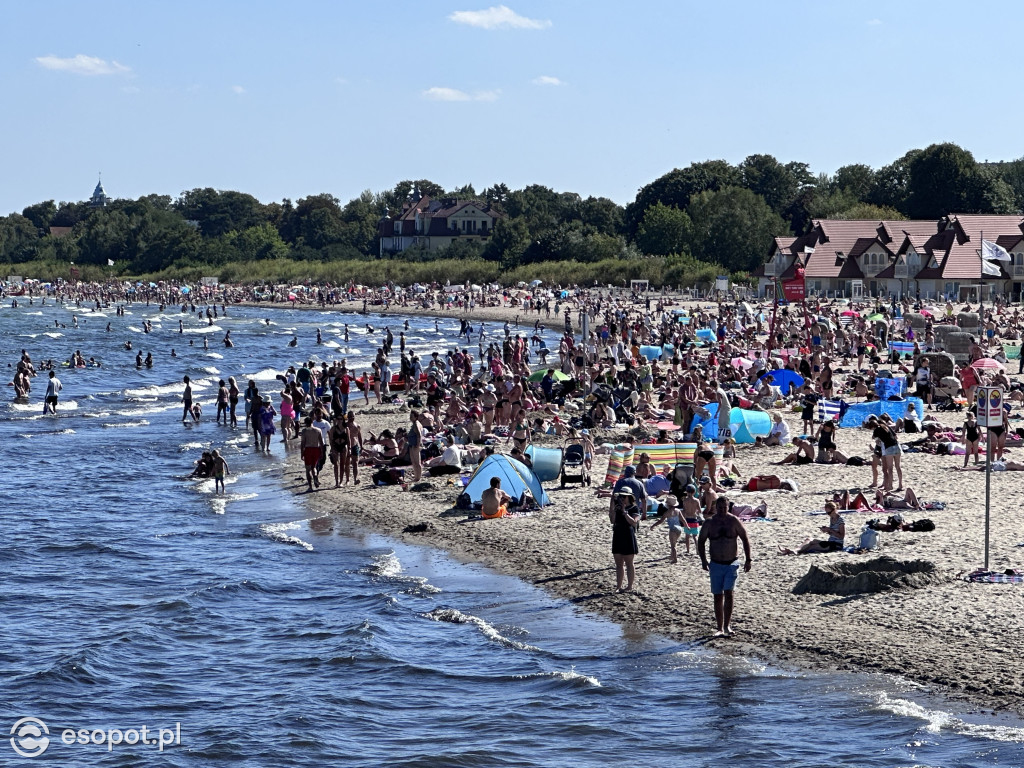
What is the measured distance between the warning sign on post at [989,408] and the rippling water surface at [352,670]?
3.42 m

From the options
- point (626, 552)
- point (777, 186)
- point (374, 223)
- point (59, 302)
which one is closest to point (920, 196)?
point (777, 186)

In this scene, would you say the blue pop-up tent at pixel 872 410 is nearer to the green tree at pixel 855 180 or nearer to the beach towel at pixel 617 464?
the beach towel at pixel 617 464

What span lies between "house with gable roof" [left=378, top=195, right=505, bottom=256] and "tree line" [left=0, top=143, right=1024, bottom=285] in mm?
2591

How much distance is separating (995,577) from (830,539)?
2.14 metres

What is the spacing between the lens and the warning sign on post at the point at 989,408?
12.8m

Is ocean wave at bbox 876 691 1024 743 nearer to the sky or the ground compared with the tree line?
nearer to the ground

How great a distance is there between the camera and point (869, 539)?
46.2 ft

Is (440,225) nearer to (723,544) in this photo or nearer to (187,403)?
(187,403)

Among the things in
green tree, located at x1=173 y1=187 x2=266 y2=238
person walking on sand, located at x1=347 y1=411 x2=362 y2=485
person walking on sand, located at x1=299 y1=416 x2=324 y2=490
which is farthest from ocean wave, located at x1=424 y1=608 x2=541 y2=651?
green tree, located at x1=173 y1=187 x2=266 y2=238

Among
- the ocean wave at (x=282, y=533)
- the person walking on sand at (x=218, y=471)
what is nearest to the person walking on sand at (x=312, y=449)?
the person walking on sand at (x=218, y=471)

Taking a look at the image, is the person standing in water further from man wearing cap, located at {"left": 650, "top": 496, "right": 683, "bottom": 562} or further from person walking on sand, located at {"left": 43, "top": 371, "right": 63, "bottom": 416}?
man wearing cap, located at {"left": 650, "top": 496, "right": 683, "bottom": 562}

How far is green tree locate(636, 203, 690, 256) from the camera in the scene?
89875 millimetres

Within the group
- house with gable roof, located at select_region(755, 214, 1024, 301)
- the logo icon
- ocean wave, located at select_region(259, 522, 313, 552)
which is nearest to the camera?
the logo icon

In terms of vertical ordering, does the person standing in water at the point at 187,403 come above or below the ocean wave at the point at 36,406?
above
